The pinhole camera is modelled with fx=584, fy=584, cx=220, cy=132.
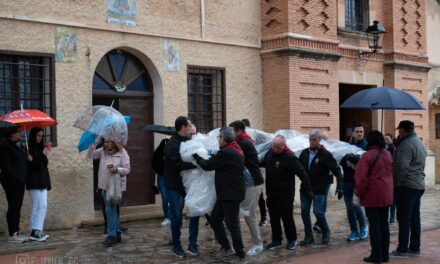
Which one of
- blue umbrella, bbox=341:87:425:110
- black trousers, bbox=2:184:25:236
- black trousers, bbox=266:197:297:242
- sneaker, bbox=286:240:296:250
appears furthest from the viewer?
blue umbrella, bbox=341:87:425:110

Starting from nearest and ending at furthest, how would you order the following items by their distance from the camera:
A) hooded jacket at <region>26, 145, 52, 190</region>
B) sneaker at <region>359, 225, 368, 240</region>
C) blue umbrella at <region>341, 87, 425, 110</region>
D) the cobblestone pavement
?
the cobblestone pavement < hooded jacket at <region>26, 145, 52, 190</region> < blue umbrella at <region>341, 87, 425, 110</region> < sneaker at <region>359, 225, 368, 240</region>

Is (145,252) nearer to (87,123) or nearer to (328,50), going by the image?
(87,123)

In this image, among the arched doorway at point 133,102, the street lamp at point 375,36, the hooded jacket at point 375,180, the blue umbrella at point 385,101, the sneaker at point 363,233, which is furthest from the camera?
the street lamp at point 375,36

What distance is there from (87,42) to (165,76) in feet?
6.08

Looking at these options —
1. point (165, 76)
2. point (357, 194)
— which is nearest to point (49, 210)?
point (165, 76)

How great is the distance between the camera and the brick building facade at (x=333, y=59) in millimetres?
13781

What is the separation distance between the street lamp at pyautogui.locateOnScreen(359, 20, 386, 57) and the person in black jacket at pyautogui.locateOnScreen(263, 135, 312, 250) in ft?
26.1

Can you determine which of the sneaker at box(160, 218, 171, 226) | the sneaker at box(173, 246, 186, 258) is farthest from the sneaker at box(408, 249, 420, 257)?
the sneaker at box(160, 218, 171, 226)

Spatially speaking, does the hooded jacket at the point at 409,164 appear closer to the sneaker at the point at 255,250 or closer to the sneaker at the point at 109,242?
the sneaker at the point at 255,250

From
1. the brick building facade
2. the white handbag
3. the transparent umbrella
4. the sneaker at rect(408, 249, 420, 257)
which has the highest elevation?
the brick building facade

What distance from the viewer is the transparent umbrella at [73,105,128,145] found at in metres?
8.52

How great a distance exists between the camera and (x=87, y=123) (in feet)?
28.7

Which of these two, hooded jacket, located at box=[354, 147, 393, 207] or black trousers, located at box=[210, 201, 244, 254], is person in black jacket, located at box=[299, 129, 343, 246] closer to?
hooded jacket, located at box=[354, 147, 393, 207]

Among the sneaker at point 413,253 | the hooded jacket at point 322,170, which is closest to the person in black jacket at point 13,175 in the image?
the hooded jacket at point 322,170
